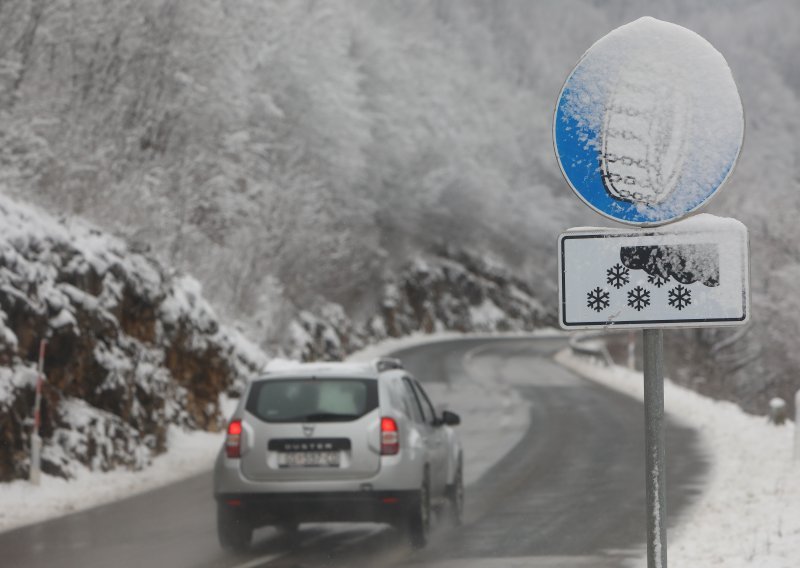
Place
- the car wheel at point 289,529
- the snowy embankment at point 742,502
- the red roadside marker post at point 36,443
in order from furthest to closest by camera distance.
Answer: the red roadside marker post at point 36,443
the car wheel at point 289,529
the snowy embankment at point 742,502

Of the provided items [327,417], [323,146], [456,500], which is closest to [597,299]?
[327,417]

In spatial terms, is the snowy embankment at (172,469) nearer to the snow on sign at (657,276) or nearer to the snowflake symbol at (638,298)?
the snow on sign at (657,276)

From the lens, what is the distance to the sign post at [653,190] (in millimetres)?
4367

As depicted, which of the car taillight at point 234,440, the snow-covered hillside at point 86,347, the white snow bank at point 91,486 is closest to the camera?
the car taillight at point 234,440

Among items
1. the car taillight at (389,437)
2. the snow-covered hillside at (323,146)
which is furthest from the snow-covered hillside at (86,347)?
the car taillight at (389,437)

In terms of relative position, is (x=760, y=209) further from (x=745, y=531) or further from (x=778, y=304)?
(x=745, y=531)

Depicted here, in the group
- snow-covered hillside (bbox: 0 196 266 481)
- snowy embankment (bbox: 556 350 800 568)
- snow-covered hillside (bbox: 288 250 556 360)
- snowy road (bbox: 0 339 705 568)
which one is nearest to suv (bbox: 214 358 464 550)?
snowy road (bbox: 0 339 705 568)

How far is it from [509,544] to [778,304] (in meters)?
45.5

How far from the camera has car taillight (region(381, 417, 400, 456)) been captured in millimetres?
11070

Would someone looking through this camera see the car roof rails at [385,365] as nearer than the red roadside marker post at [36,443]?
Yes

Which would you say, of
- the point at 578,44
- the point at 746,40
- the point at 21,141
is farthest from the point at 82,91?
the point at 746,40

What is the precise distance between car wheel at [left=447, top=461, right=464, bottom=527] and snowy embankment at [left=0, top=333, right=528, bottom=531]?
3.37 metres

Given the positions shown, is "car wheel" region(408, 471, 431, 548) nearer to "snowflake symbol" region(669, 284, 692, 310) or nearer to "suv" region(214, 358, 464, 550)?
"suv" region(214, 358, 464, 550)

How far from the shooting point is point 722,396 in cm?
5731
